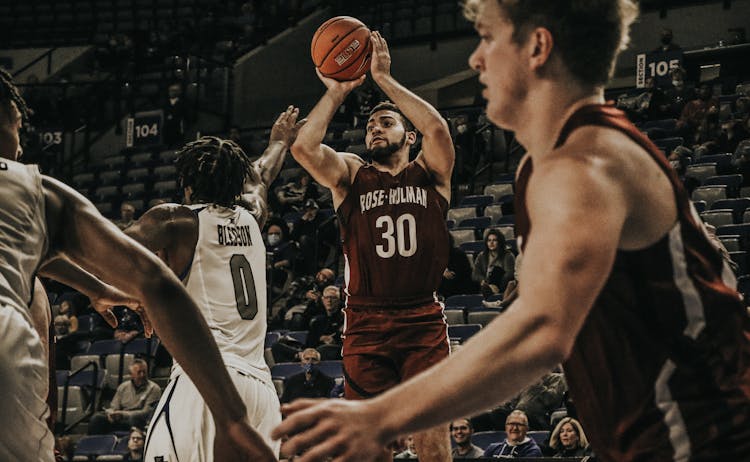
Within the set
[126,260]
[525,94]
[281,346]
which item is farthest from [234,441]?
[281,346]

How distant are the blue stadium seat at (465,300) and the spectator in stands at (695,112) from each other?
383 cm

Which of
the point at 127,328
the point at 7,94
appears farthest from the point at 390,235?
the point at 127,328

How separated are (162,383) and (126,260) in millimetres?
10720

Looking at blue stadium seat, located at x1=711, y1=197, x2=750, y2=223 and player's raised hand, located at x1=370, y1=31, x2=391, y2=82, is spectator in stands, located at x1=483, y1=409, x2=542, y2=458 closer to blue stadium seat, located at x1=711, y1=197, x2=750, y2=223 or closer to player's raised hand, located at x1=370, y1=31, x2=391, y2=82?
player's raised hand, located at x1=370, y1=31, x2=391, y2=82

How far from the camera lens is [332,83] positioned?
6.30 metres

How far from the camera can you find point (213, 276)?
4.72 metres

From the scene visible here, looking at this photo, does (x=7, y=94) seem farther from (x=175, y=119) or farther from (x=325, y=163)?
(x=175, y=119)

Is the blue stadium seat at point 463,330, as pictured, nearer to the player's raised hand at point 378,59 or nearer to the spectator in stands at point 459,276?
the spectator in stands at point 459,276

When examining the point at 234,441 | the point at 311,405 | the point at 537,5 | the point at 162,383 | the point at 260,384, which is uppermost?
the point at 537,5

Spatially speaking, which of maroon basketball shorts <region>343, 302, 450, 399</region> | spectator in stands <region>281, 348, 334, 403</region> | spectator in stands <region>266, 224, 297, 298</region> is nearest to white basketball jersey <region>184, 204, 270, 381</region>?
maroon basketball shorts <region>343, 302, 450, 399</region>

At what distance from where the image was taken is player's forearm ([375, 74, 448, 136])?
6.01m

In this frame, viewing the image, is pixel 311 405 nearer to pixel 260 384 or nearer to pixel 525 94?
pixel 525 94

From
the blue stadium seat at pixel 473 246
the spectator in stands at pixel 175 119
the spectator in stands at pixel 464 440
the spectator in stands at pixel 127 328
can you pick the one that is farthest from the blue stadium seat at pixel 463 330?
the spectator in stands at pixel 175 119

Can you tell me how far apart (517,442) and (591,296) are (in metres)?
6.89
